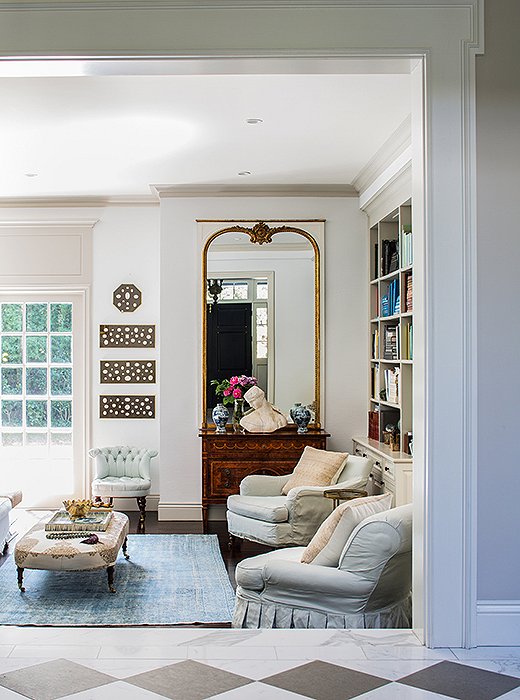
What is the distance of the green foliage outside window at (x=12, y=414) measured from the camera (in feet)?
26.4

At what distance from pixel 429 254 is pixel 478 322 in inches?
11.8

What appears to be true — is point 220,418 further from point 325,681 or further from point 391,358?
point 325,681

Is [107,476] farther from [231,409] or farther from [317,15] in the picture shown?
[317,15]

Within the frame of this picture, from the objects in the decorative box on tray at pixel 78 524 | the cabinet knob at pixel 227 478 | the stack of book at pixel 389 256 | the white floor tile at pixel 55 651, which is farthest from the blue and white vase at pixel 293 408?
the white floor tile at pixel 55 651

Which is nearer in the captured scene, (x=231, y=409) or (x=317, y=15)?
(x=317, y=15)

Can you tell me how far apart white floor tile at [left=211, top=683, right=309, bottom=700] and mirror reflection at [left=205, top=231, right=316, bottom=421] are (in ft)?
15.5

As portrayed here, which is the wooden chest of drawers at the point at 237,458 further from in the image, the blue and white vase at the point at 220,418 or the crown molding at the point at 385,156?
the crown molding at the point at 385,156

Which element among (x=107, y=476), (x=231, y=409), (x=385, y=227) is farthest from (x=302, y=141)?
(x=107, y=476)

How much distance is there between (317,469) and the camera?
6.16 meters

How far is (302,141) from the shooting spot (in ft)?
19.3

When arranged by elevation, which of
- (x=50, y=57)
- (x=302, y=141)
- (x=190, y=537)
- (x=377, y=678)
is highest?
(x=302, y=141)

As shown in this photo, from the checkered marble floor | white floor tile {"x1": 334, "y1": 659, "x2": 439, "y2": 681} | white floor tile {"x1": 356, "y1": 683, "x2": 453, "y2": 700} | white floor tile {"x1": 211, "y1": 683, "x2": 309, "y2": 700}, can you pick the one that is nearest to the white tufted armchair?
the checkered marble floor

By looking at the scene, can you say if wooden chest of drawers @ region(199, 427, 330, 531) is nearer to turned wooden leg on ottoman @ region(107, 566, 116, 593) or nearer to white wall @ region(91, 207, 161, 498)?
white wall @ region(91, 207, 161, 498)

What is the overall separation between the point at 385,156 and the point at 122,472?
3.75m
